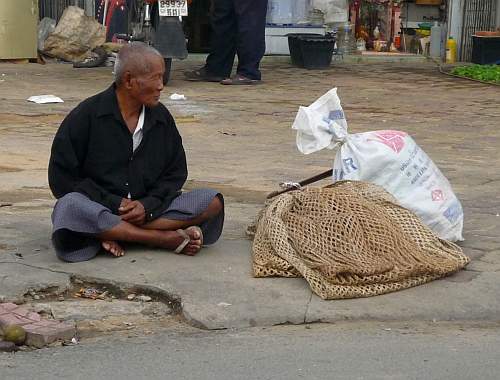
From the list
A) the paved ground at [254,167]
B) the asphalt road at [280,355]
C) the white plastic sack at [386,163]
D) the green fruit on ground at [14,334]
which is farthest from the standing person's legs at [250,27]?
the green fruit on ground at [14,334]

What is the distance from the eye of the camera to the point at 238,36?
12.1m

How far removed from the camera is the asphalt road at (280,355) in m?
4.08

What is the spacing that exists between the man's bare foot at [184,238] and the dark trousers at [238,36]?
685 centimetres

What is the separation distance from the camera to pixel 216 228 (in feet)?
18.2

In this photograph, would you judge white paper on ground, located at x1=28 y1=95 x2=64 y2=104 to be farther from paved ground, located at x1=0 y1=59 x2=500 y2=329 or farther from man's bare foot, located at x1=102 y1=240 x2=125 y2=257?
man's bare foot, located at x1=102 y1=240 x2=125 y2=257

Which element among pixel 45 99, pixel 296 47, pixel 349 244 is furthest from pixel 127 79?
pixel 296 47

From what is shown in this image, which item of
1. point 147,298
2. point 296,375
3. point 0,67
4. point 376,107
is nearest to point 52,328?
point 147,298

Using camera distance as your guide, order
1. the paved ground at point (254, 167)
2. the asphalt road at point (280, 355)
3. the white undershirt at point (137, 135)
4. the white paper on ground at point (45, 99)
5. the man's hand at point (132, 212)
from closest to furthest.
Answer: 1. the asphalt road at point (280, 355)
2. the paved ground at point (254, 167)
3. the man's hand at point (132, 212)
4. the white undershirt at point (137, 135)
5. the white paper on ground at point (45, 99)

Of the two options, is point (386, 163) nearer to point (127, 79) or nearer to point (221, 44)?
point (127, 79)

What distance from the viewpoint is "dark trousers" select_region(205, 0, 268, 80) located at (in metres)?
11.9

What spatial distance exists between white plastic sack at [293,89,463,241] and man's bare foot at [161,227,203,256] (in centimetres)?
77

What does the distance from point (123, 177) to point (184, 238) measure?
1.46ft

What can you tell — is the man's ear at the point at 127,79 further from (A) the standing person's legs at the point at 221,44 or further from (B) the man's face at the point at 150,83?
(A) the standing person's legs at the point at 221,44

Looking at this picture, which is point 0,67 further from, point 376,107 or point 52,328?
point 52,328
